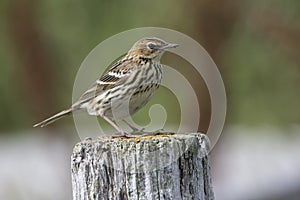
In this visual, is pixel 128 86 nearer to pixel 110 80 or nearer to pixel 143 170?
pixel 110 80

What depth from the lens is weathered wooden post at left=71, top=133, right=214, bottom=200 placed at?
4191 mm

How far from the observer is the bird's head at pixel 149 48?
6.79 meters

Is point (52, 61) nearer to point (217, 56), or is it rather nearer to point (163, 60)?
point (163, 60)

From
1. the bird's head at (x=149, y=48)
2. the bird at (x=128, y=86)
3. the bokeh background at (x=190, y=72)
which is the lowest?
the bird at (x=128, y=86)

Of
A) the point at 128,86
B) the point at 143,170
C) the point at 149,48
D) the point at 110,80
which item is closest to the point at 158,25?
the point at 149,48

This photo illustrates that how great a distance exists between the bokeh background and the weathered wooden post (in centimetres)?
581

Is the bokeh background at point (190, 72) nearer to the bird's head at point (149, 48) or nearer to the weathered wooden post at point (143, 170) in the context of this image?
the bird's head at point (149, 48)

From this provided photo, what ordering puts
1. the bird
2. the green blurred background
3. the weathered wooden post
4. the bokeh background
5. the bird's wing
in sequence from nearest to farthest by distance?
the weathered wooden post → the bird → the bird's wing → the bokeh background → the green blurred background

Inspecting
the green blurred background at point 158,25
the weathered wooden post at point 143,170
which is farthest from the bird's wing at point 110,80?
the green blurred background at point 158,25

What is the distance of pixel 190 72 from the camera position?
418 inches

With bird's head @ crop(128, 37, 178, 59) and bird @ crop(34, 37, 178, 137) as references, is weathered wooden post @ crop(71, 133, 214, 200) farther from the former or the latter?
bird's head @ crop(128, 37, 178, 59)

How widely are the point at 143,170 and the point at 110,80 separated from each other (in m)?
2.66

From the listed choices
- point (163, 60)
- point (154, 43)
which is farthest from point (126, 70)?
point (163, 60)

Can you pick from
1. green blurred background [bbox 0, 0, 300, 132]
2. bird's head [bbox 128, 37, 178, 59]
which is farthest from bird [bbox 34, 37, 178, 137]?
green blurred background [bbox 0, 0, 300, 132]
